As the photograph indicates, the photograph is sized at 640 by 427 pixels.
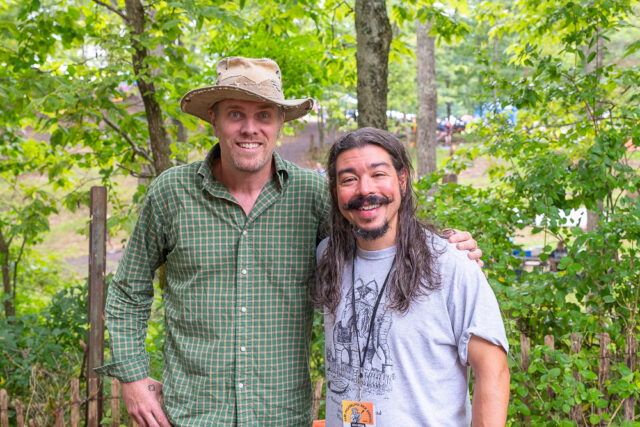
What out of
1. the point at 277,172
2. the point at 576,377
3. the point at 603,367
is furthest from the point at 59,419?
the point at 603,367

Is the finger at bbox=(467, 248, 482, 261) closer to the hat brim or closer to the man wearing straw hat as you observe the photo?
the man wearing straw hat

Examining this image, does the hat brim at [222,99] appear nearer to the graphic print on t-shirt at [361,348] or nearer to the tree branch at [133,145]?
the graphic print on t-shirt at [361,348]

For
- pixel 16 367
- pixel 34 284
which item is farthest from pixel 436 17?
pixel 34 284

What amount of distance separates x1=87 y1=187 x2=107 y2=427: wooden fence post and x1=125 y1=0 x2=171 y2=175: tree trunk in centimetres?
93

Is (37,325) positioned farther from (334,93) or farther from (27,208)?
(334,93)

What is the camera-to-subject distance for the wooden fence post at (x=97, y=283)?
416 cm

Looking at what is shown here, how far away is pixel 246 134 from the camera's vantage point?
245 centimetres

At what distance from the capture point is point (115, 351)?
102 inches

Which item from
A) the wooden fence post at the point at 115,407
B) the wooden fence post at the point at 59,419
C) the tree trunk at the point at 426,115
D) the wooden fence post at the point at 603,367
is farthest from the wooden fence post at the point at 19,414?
the tree trunk at the point at 426,115

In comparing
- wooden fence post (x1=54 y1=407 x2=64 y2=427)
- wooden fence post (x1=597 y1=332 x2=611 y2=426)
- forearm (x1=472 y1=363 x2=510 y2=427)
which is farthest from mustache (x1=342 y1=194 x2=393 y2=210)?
wooden fence post (x1=54 y1=407 x2=64 y2=427)

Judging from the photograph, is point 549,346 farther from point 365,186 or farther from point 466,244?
point 365,186

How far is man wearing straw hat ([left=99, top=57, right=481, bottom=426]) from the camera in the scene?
7.94ft

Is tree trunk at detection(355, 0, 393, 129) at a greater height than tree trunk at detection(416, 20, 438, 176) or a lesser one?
lesser

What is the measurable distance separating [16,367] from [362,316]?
14.2 feet
